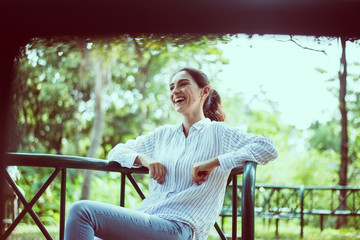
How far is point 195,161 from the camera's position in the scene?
7.05 feet

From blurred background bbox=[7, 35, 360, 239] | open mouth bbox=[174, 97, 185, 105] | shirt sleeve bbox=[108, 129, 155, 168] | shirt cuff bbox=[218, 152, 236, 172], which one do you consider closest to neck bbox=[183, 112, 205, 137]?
open mouth bbox=[174, 97, 185, 105]

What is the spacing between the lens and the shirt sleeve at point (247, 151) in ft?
5.90

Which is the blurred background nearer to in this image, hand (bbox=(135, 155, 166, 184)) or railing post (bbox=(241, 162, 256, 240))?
hand (bbox=(135, 155, 166, 184))

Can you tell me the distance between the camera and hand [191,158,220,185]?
196 centimetres

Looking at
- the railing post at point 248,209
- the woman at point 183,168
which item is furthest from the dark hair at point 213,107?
the railing post at point 248,209

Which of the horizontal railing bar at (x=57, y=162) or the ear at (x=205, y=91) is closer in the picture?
the horizontal railing bar at (x=57, y=162)

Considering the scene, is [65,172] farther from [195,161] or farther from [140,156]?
[195,161]

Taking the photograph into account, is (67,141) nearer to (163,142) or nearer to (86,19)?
(163,142)

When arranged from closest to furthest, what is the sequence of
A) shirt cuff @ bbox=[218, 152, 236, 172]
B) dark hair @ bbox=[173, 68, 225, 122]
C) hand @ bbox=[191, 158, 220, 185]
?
shirt cuff @ bbox=[218, 152, 236, 172] → hand @ bbox=[191, 158, 220, 185] → dark hair @ bbox=[173, 68, 225, 122]

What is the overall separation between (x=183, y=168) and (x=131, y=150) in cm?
43

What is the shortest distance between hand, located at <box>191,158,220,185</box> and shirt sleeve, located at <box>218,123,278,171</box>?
0.18ft

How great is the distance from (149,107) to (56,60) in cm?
354

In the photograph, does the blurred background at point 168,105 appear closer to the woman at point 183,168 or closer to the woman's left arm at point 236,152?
the woman at point 183,168

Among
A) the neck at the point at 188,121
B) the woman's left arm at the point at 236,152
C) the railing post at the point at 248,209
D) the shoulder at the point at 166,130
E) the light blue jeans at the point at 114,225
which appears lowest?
the light blue jeans at the point at 114,225
